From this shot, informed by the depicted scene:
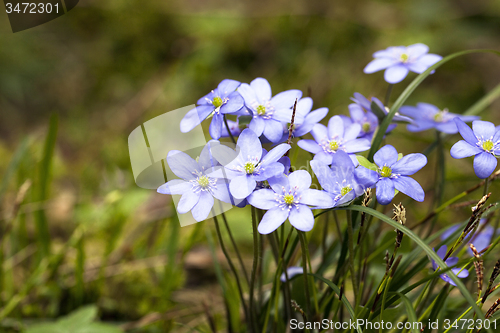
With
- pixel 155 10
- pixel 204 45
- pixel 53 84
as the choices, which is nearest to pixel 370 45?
pixel 204 45

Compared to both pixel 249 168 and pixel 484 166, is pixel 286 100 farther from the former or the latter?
pixel 484 166

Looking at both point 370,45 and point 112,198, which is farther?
point 370,45

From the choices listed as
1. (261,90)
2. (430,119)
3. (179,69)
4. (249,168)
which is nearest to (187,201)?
(249,168)

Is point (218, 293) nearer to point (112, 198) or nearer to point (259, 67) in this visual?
point (112, 198)

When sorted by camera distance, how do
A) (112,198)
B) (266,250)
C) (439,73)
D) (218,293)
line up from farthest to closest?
(439,73) < (218,293) < (112,198) < (266,250)

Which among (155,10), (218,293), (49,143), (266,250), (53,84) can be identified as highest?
(155,10)

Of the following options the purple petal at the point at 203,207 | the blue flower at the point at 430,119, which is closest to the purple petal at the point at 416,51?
the blue flower at the point at 430,119
